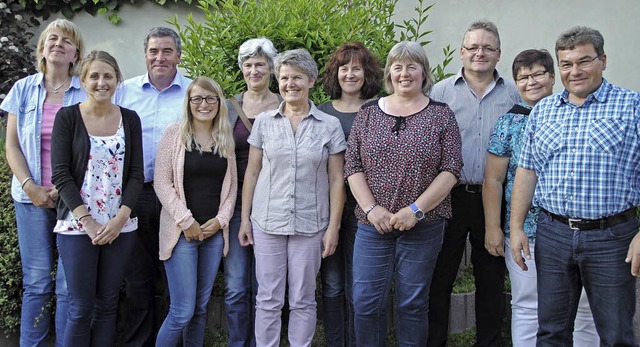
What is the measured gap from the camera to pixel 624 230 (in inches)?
118

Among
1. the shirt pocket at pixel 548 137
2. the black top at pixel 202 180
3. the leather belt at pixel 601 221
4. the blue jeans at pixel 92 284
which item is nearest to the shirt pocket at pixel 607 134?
the shirt pocket at pixel 548 137

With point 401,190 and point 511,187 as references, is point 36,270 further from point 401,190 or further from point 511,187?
point 511,187

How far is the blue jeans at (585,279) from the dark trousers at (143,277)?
8.17 ft

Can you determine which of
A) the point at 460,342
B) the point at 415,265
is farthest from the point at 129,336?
the point at 460,342

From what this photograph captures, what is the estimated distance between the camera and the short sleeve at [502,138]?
368 cm

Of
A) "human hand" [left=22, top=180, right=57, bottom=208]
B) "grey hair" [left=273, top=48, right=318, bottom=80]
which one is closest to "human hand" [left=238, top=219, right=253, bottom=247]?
"grey hair" [left=273, top=48, right=318, bottom=80]

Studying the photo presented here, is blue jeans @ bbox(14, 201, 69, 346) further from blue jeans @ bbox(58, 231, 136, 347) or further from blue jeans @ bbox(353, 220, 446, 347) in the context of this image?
blue jeans @ bbox(353, 220, 446, 347)

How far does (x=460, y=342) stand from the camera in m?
4.40

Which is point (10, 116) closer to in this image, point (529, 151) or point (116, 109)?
point (116, 109)

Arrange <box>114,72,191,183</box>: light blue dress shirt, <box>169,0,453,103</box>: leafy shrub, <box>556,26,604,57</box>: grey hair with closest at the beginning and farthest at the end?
<box>556,26,604,57</box>: grey hair, <box>114,72,191,183</box>: light blue dress shirt, <box>169,0,453,103</box>: leafy shrub

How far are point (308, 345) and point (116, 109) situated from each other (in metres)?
1.93

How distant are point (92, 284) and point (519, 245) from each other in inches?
98.3

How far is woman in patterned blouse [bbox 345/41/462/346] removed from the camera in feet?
11.1

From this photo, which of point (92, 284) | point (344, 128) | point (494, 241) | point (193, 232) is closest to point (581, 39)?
point (494, 241)
